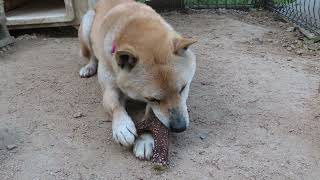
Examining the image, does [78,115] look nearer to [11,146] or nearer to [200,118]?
[11,146]

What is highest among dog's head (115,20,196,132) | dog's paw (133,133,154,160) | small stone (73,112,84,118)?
dog's head (115,20,196,132)

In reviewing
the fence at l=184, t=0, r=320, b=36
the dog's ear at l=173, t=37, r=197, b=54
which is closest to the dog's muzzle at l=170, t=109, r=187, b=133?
the dog's ear at l=173, t=37, r=197, b=54

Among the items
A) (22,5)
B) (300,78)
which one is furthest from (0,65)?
(300,78)

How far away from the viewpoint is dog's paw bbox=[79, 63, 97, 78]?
4.48 m

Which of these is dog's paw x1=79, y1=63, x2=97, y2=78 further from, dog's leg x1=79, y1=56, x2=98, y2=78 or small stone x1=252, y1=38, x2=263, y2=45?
small stone x1=252, y1=38, x2=263, y2=45

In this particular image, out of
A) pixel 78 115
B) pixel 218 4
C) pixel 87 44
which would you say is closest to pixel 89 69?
pixel 87 44

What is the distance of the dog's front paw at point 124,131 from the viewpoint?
3.08 meters

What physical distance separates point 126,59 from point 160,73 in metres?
0.27

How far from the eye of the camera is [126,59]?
3037 mm

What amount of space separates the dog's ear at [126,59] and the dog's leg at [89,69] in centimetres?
142

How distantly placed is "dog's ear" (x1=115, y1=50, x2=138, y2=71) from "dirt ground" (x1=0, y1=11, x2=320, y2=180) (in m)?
0.57

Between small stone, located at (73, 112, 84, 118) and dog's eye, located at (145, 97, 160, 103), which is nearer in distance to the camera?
dog's eye, located at (145, 97, 160, 103)

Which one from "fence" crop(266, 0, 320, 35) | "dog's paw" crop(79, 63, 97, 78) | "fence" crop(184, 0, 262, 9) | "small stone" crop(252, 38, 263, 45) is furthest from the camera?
"fence" crop(184, 0, 262, 9)

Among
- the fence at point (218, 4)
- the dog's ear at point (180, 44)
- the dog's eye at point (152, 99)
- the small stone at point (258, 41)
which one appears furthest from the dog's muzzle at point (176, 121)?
the fence at point (218, 4)
